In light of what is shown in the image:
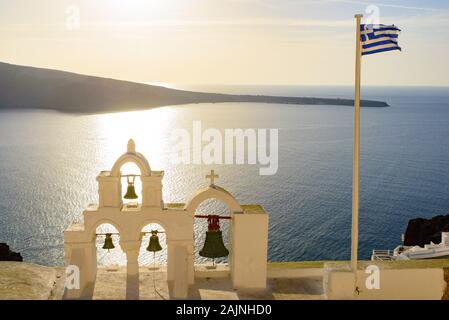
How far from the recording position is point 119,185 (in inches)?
685

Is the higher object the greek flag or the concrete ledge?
the greek flag

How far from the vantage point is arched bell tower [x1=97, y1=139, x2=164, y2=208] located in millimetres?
17203

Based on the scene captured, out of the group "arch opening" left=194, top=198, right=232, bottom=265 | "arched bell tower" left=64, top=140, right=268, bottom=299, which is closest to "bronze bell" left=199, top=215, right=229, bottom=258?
"arched bell tower" left=64, top=140, right=268, bottom=299

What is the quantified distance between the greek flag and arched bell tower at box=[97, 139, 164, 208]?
8.82 meters

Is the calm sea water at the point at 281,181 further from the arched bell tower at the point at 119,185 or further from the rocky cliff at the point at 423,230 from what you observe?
the arched bell tower at the point at 119,185

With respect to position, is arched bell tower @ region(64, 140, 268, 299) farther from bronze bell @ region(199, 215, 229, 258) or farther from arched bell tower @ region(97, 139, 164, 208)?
bronze bell @ region(199, 215, 229, 258)

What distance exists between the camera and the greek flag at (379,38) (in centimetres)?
1562

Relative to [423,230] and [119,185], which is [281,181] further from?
[119,185]

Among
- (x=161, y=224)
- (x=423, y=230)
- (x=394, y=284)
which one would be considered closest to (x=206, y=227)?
(x=423, y=230)

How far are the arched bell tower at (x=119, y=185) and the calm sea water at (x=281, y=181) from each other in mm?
36363

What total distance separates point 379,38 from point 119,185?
10700 mm

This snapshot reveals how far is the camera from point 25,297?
15.8m

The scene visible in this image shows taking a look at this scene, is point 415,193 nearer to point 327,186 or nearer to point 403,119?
point 327,186

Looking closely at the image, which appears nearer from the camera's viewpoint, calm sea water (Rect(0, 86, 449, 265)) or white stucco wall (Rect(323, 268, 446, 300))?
white stucco wall (Rect(323, 268, 446, 300))
